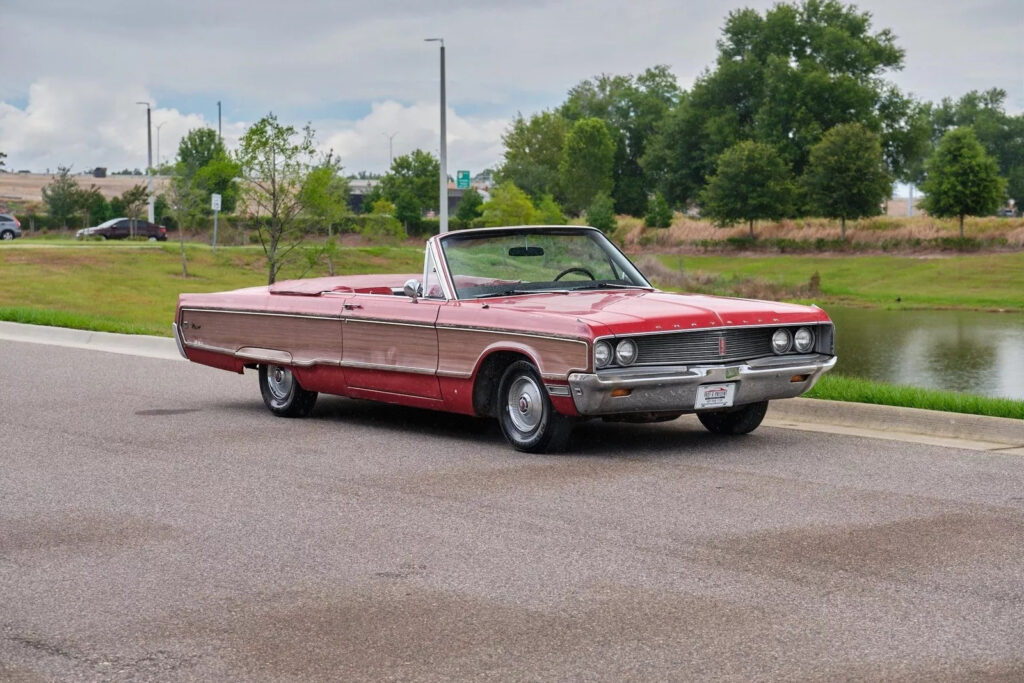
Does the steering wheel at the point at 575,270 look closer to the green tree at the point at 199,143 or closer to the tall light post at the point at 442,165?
the tall light post at the point at 442,165

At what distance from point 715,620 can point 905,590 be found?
3.01ft

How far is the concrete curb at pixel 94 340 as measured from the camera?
17.3 m

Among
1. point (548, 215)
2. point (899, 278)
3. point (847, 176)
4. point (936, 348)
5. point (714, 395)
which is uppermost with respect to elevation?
point (847, 176)

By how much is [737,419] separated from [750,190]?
76.2 meters

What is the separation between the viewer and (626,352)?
8422 mm

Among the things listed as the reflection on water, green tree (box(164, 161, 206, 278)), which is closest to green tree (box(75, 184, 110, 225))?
green tree (box(164, 161, 206, 278))

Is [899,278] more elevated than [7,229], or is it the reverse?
[7,229]

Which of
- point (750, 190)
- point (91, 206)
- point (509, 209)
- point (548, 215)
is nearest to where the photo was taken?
point (509, 209)

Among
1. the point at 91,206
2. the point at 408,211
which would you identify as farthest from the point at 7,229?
the point at 408,211

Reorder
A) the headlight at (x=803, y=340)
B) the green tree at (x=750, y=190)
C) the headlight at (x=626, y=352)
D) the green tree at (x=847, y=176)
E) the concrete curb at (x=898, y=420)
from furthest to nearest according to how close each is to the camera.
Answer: the green tree at (x=750, y=190) → the green tree at (x=847, y=176) → the concrete curb at (x=898, y=420) → the headlight at (x=803, y=340) → the headlight at (x=626, y=352)

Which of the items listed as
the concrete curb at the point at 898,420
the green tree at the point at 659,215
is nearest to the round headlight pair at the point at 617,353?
the concrete curb at the point at 898,420

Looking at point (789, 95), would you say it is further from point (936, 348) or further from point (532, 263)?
point (532, 263)

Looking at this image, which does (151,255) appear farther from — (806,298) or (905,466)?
(905,466)

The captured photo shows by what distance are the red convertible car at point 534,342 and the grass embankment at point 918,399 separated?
5.96 ft
